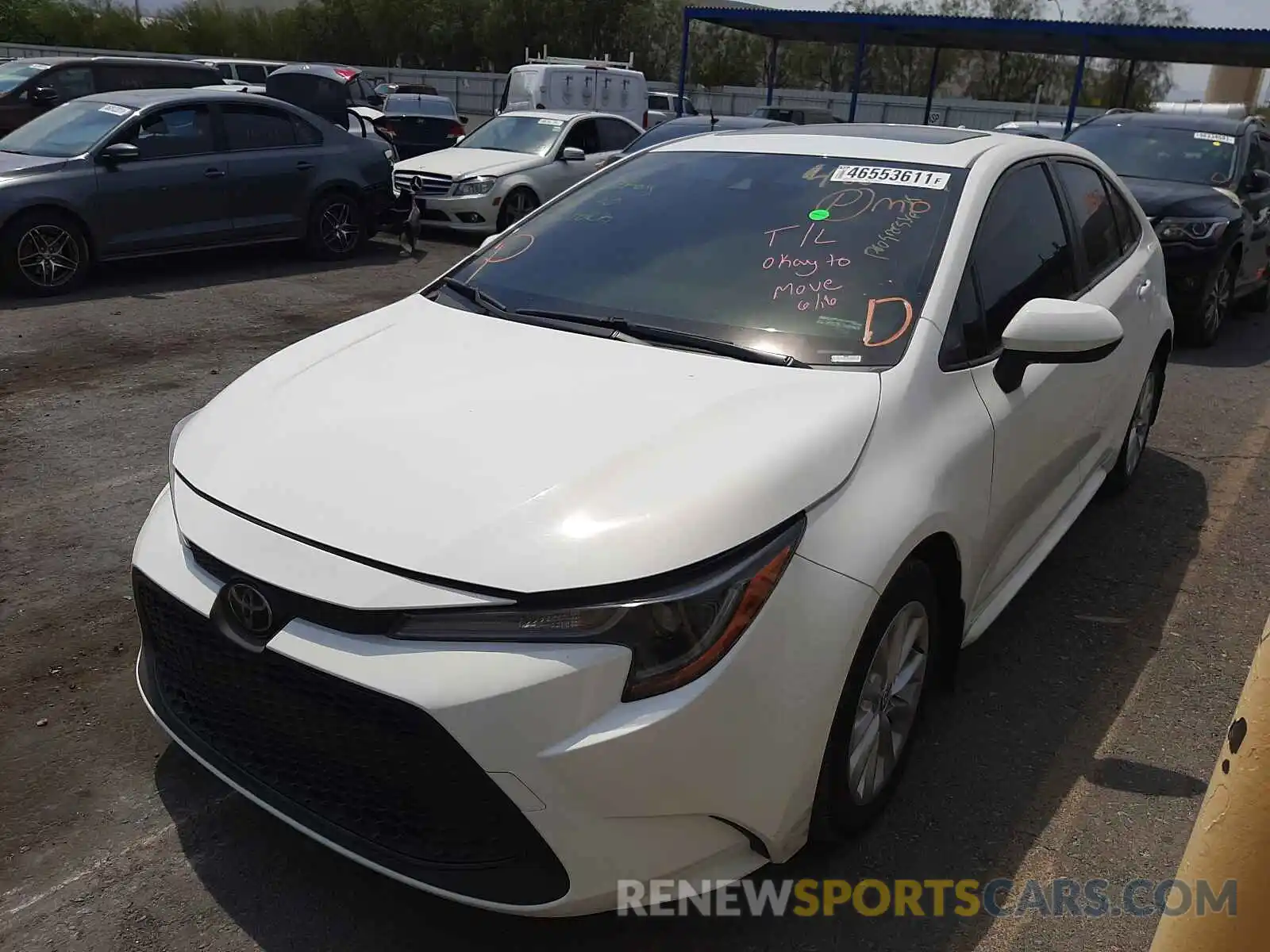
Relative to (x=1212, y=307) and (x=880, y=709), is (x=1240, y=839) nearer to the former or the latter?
(x=880, y=709)

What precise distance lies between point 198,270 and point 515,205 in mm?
3542

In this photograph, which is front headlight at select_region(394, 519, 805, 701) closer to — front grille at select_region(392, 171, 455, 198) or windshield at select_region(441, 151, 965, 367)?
windshield at select_region(441, 151, 965, 367)

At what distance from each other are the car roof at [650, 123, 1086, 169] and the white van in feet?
55.7

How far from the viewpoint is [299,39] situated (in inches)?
2240

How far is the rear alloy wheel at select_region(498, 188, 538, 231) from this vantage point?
11703 mm

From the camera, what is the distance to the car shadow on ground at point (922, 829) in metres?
2.42

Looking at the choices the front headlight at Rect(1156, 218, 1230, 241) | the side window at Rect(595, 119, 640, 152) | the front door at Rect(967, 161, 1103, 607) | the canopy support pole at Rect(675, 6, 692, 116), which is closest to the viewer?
the front door at Rect(967, 161, 1103, 607)

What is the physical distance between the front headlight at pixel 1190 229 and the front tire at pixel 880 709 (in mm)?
6367

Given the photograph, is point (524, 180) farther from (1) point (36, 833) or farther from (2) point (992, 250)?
(1) point (36, 833)

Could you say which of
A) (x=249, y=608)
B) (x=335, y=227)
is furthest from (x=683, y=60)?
(x=249, y=608)

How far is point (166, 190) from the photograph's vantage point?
359 inches

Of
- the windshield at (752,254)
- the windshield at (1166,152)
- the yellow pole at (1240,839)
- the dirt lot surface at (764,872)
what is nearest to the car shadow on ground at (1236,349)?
the windshield at (1166,152)

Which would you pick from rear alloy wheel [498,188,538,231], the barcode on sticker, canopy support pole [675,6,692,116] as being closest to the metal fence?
canopy support pole [675,6,692,116]

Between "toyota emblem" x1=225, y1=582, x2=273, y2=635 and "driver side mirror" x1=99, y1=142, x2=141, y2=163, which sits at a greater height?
"driver side mirror" x1=99, y1=142, x2=141, y2=163
